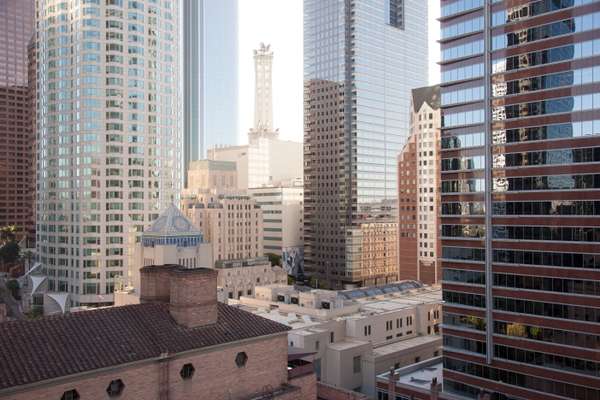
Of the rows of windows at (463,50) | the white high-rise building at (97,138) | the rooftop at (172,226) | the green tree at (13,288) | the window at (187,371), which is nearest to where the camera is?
the window at (187,371)

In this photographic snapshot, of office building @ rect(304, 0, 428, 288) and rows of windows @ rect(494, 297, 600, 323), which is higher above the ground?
office building @ rect(304, 0, 428, 288)

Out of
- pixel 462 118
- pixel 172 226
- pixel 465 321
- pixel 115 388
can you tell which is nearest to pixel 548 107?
pixel 462 118

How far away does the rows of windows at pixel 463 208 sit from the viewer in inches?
2498

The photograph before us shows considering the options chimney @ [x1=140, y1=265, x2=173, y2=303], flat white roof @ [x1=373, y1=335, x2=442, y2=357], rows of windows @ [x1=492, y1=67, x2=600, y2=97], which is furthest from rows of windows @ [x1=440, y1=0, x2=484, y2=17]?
chimney @ [x1=140, y1=265, x2=173, y2=303]

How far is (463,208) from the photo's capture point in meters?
65.2

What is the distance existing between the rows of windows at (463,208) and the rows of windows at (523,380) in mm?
16120

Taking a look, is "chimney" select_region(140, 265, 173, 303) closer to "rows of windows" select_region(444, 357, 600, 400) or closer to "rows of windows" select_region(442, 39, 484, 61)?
"rows of windows" select_region(444, 357, 600, 400)

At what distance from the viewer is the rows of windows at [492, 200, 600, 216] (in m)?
55.3

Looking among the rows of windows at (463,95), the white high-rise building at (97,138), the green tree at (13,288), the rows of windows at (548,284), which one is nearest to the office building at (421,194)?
the white high-rise building at (97,138)

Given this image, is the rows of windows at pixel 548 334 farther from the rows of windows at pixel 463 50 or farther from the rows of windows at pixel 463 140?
the rows of windows at pixel 463 50

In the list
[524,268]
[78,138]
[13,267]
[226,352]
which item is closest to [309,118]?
[78,138]

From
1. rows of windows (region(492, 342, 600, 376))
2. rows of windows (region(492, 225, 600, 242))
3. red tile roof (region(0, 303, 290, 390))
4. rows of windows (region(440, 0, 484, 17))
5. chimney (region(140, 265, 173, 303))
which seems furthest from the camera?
rows of windows (region(440, 0, 484, 17))

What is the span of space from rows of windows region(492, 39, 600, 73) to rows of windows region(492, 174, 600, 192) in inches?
448

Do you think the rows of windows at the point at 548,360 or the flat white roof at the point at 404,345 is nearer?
the rows of windows at the point at 548,360
